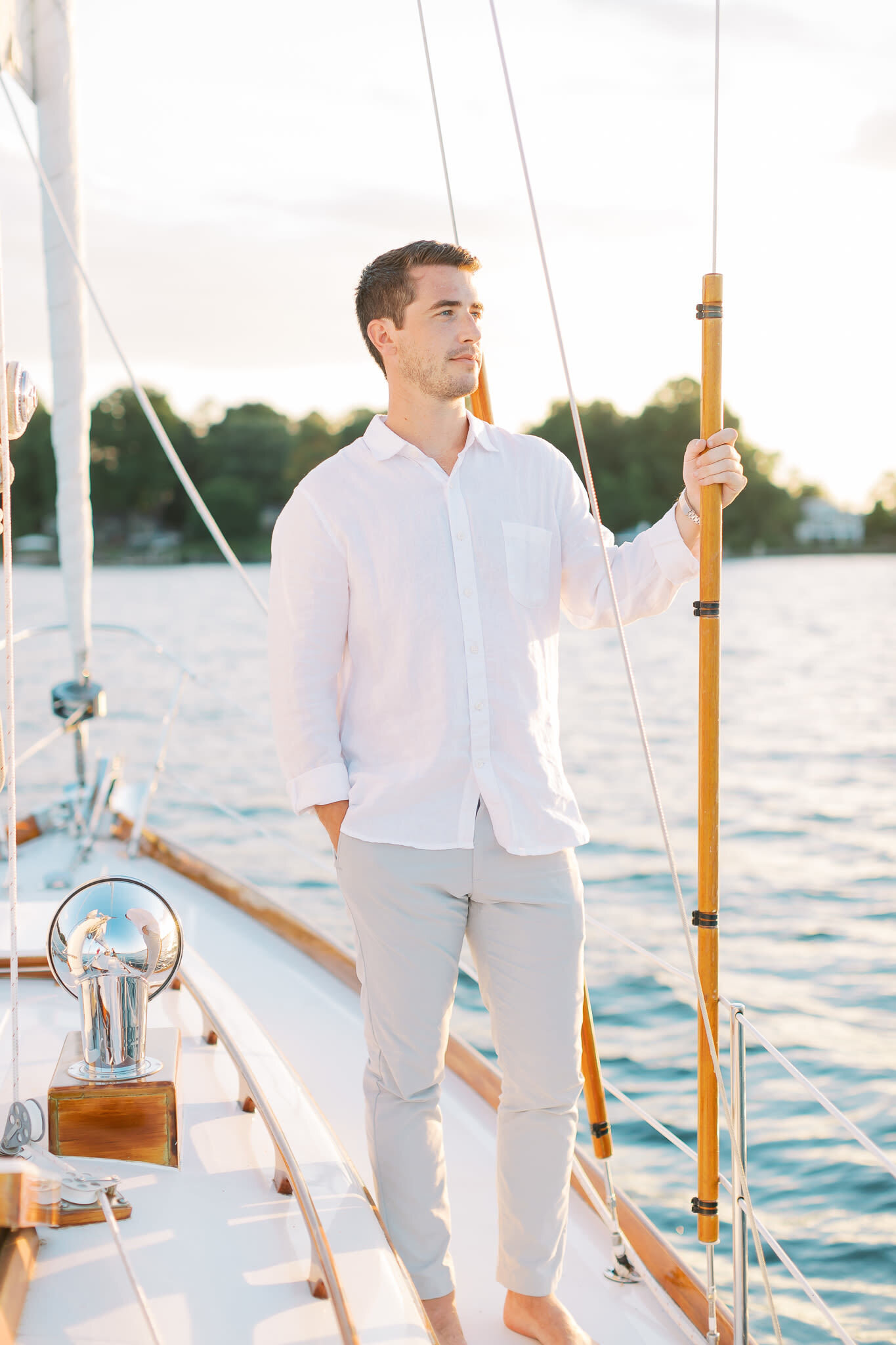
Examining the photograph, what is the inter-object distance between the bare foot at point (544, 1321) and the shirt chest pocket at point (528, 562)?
3.05ft

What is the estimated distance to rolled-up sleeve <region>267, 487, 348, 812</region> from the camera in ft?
5.82

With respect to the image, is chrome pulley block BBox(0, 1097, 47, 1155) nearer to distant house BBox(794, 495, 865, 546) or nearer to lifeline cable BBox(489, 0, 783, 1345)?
lifeline cable BBox(489, 0, 783, 1345)

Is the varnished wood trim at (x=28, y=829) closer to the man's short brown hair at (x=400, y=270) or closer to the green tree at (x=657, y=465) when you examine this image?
the man's short brown hair at (x=400, y=270)

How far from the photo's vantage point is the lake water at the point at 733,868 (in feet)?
12.6

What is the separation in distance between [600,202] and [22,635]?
2.67 metres

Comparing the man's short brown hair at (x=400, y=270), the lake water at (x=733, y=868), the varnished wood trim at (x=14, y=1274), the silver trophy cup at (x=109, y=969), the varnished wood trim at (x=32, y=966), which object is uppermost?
the man's short brown hair at (x=400, y=270)

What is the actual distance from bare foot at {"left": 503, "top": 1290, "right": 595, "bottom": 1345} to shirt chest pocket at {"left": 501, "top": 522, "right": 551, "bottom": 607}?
930mm

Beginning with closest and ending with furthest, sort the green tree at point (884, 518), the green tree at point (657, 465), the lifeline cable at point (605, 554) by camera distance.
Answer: the lifeline cable at point (605, 554), the green tree at point (657, 465), the green tree at point (884, 518)

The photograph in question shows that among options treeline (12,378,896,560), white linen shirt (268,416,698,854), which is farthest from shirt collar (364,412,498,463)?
treeline (12,378,896,560)

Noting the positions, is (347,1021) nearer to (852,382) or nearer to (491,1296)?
(491,1296)

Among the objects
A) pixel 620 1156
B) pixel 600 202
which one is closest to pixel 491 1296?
pixel 620 1156

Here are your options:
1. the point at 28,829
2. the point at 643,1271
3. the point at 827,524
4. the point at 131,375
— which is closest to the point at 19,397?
the point at 131,375

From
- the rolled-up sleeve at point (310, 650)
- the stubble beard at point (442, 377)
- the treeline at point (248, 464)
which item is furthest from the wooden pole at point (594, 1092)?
the treeline at point (248, 464)

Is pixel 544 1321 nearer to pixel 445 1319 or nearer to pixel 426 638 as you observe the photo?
pixel 445 1319
